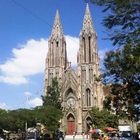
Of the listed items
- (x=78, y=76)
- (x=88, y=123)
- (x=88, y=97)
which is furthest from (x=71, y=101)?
(x=88, y=123)

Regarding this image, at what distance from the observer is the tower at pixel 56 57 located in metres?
98.9

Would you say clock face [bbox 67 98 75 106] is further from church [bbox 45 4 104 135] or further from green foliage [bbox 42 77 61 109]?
green foliage [bbox 42 77 61 109]

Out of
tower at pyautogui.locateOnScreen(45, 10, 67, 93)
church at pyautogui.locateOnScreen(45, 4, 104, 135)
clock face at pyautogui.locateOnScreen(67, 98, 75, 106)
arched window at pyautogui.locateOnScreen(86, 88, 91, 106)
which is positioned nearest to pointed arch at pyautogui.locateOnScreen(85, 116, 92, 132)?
church at pyautogui.locateOnScreen(45, 4, 104, 135)

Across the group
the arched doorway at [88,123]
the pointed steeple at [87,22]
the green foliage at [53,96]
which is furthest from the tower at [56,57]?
the arched doorway at [88,123]

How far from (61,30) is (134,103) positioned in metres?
73.9

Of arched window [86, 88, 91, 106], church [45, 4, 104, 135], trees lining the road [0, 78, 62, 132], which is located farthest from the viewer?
arched window [86, 88, 91, 106]

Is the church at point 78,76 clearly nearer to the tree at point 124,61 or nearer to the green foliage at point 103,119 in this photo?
the green foliage at point 103,119

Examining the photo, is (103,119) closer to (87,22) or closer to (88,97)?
(88,97)

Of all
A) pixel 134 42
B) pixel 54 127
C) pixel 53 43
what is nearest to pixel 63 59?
pixel 53 43

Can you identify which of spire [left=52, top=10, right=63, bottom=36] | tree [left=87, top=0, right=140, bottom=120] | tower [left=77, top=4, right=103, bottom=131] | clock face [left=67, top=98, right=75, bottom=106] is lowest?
tree [left=87, top=0, right=140, bottom=120]

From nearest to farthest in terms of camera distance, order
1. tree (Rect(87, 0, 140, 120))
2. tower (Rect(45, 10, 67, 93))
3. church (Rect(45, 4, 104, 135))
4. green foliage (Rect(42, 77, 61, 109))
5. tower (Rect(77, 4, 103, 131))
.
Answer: tree (Rect(87, 0, 140, 120)) < green foliage (Rect(42, 77, 61, 109)) < tower (Rect(77, 4, 103, 131)) < church (Rect(45, 4, 104, 135)) < tower (Rect(45, 10, 67, 93))

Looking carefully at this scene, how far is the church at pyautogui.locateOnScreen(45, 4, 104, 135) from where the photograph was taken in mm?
94000

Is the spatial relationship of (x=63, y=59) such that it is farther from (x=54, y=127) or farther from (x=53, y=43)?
(x=54, y=127)

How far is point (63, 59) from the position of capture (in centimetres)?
9950
